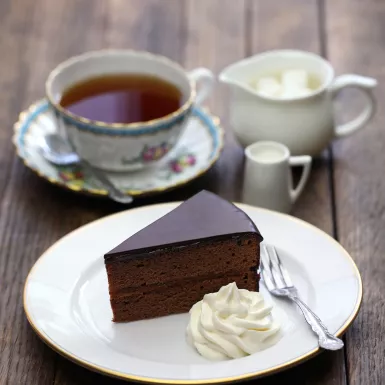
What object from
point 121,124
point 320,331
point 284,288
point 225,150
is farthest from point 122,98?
point 320,331

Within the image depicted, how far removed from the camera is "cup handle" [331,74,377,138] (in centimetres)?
170

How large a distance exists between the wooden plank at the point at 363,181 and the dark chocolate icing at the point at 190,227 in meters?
0.23

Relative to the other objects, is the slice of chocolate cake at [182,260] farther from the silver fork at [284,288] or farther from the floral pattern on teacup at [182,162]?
the floral pattern on teacup at [182,162]

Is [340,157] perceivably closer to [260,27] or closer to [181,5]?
[260,27]

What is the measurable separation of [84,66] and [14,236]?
41 cm

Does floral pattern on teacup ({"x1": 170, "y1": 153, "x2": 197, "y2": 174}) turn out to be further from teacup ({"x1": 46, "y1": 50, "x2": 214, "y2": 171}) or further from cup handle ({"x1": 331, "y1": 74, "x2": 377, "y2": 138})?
cup handle ({"x1": 331, "y1": 74, "x2": 377, "y2": 138})

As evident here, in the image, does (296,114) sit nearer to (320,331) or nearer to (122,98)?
(122,98)

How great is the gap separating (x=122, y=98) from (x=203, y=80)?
19cm

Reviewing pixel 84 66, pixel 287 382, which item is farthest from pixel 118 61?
pixel 287 382

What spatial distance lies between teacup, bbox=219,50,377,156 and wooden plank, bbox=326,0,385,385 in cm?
8

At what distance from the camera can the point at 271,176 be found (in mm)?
1587

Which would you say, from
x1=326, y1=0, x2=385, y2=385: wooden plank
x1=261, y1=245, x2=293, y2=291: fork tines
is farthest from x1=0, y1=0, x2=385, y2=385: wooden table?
x1=261, y1=245, x2=293, y2=291: fork tines

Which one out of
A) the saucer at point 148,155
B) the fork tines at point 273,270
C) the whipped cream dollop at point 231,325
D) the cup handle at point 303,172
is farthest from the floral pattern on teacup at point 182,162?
the whipped cream dollop at point 231,325

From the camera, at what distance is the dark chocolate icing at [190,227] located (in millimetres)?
1333
